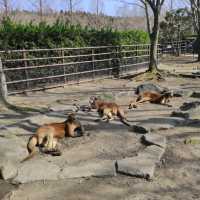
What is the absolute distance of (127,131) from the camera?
21.7 ft

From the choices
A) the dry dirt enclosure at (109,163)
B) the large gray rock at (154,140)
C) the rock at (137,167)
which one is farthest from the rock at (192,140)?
the rock at (137,167)

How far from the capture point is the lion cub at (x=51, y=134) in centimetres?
561

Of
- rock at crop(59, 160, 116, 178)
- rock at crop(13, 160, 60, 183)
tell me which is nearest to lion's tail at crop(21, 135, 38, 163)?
rock at crop(13, 160, 60, 183)

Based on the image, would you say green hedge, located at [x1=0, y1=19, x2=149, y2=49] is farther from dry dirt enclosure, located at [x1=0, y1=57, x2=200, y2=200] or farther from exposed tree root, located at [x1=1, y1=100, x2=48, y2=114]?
dry dirt enclosure, located at [x1=0, y1=57, x2=200, y2=200]

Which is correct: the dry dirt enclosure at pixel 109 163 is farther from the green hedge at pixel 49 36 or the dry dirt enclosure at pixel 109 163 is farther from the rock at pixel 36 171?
the green hedge at pixel 49 36

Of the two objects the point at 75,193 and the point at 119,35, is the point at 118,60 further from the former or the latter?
the point at 75,193

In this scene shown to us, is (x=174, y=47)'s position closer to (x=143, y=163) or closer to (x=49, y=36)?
(x=49, y=36)

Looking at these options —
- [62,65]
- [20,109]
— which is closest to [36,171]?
[20,109]

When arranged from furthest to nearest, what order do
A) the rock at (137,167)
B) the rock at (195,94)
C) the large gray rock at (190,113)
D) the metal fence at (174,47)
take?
the metal fence at (174,47) → the rock at (195,94) → the large gray rock at (190,113) → the rock at (137,167)

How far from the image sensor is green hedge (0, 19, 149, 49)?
41.8ft

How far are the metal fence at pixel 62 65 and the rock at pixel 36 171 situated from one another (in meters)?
6.67

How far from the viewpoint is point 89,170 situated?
4.82 metres

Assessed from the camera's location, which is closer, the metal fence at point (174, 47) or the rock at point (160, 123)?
the rock at point (160, 123)

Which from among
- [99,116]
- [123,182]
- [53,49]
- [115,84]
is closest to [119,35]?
A: [115,84]
